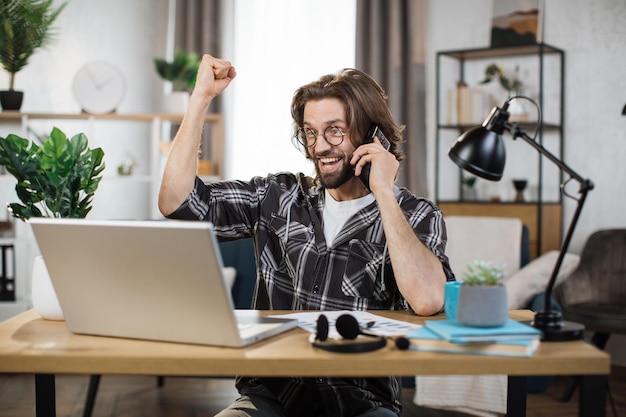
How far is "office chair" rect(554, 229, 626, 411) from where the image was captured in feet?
13.4

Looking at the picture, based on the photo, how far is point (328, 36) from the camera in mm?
5141

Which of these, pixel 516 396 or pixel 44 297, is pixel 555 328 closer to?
pixel 516 396

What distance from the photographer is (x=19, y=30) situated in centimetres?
446

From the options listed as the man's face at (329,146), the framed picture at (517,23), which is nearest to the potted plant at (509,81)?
Answer: the framed picture at (517,23)

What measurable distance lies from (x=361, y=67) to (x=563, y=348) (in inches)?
146

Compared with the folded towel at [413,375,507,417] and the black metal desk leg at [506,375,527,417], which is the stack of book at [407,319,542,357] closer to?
the black metal desk leg at [506,375,527,417]

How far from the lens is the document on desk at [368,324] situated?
1.50 m

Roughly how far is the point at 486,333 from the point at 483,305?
0.05m

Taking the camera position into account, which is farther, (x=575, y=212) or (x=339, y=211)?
(x=339, y=211)

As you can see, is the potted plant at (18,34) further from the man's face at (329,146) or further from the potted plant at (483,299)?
the potted plant at (483,299)

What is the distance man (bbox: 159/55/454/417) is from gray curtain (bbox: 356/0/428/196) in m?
2.70

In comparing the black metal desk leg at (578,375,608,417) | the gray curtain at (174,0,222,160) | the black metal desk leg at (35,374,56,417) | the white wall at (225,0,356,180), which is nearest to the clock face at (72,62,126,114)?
the gray curtain at (174,0,222,160)

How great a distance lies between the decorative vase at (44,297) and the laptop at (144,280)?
6.6 inches

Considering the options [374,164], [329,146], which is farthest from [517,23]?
[374,164]
